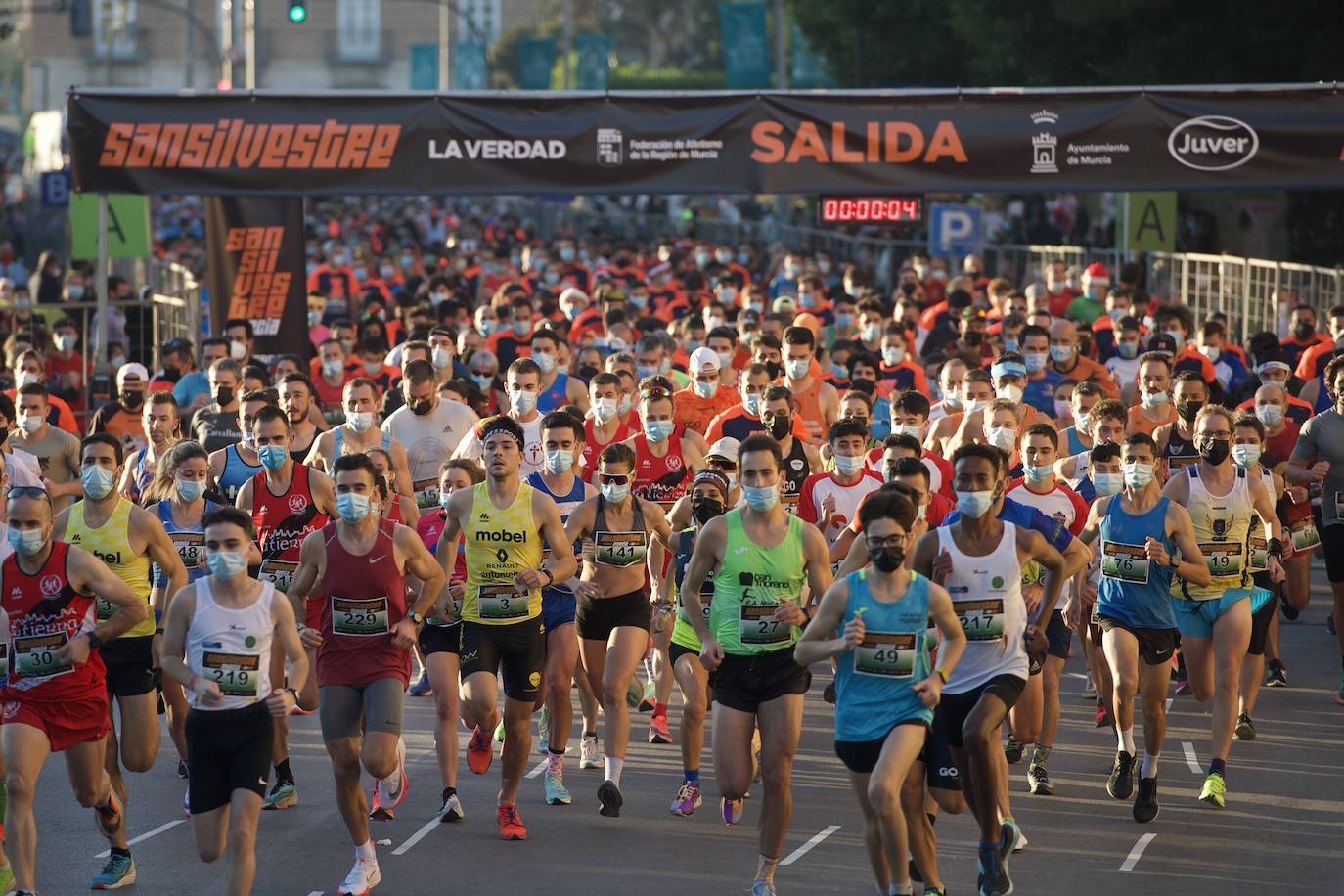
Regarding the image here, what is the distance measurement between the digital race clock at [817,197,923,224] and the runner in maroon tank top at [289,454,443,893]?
904cm

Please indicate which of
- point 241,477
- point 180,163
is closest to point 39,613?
point 241,477

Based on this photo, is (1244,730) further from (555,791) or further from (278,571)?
(278,571)

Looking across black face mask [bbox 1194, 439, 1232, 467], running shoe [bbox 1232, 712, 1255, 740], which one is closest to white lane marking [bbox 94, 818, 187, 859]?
black face mask [bbox 1194, 439, 1232, 467]

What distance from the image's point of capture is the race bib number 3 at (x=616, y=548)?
35.4ft

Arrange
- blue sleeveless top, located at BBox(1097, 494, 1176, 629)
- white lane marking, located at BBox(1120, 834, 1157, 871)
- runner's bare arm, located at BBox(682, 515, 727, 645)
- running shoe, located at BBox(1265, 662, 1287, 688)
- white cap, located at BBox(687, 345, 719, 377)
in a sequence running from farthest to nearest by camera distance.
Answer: white cap, located at BBox(687, 345, 719, 377) < running shoe, located at BBox(1265, 662, 1287, 688) < blue sleeveless top, located at BBox(1097, 494, 1176, 629) < white lane marking, located at BBox(1120, 834, 1157, 871) < runner's bare arm, located at BBox(682, 515, 727, 645)

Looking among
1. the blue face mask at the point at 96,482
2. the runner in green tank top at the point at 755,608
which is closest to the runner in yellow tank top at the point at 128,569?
the blue face mask at the point at 96,482

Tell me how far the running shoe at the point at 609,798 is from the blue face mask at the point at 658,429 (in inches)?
101

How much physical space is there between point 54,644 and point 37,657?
0.09 metres

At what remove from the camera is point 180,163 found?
16859mm

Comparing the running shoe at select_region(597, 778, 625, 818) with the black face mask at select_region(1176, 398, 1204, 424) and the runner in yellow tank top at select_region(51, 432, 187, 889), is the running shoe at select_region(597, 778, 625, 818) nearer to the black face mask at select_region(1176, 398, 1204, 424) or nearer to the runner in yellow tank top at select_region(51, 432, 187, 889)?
the runner in yellow tank top at select_region(51, 432, 187, 889)

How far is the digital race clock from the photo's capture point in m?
18.0

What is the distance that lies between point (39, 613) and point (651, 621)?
141 inches

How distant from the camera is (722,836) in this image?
10.1 metres

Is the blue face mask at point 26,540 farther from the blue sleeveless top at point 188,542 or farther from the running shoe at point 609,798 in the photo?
the running shoe at point 609,798
